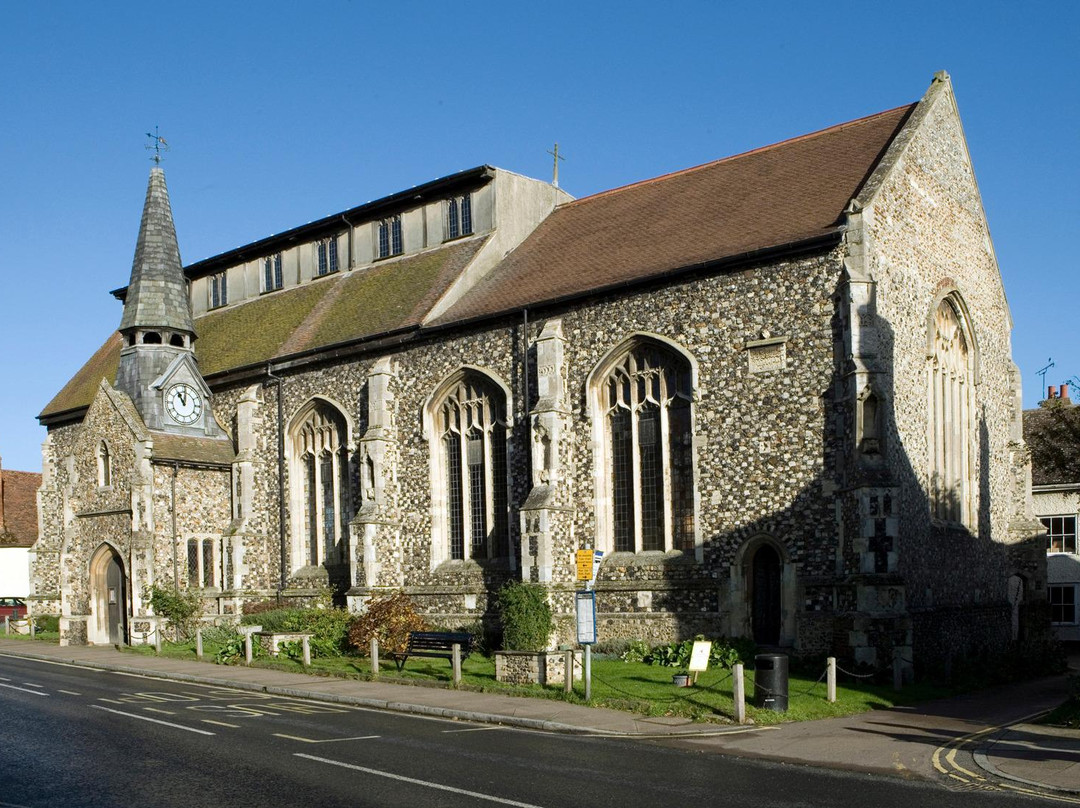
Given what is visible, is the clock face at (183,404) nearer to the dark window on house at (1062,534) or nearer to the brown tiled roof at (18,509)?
the brown tiled roof at (18,509)

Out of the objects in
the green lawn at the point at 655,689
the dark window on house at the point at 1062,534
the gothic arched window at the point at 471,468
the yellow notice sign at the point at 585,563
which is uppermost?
the gothic arched window at the point at 471,468

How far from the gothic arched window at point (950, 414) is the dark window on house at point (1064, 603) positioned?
11.9m

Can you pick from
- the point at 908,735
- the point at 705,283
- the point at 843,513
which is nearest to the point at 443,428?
the point at 705,283

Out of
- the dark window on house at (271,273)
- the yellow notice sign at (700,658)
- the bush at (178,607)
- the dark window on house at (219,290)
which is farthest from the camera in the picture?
the dark window on house at (219,290)

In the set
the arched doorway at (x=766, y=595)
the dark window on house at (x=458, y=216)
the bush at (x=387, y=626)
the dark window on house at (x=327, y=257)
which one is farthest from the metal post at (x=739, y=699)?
the dark window on house at (x=327, y=257)

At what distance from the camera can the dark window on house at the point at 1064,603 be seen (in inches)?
1442

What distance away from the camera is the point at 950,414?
26.7 m

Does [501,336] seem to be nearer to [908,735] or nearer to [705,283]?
[705,283]

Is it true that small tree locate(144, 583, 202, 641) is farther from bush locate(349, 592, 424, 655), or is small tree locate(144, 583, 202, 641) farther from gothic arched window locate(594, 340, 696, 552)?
gothic arched window locate(594, 340, 696, 552)

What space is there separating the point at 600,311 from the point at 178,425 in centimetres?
1591

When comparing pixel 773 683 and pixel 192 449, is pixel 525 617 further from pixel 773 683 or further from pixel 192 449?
pixel 192 449

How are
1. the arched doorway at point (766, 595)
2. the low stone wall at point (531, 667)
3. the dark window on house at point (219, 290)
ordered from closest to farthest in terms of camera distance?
the low stone wall at point (531, 667), the arched doorway at point (766, 595), the dark window on house at point (219, 290)

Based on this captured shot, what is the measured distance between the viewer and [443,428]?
29969 millimetres

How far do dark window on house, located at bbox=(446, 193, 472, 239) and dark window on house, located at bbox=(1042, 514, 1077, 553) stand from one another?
69.3 ft
